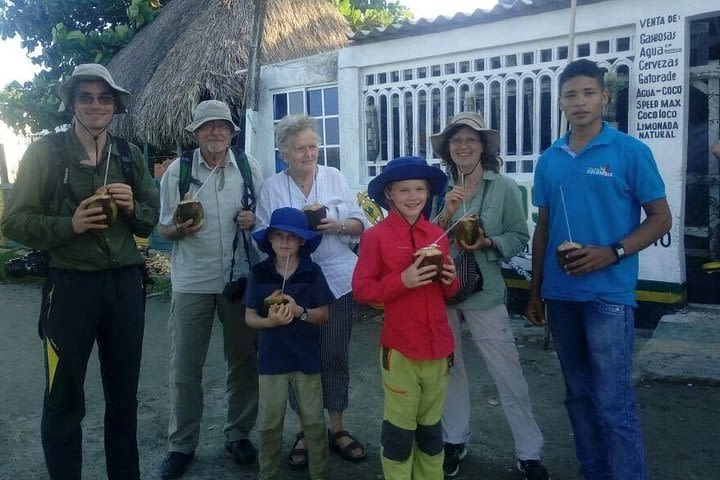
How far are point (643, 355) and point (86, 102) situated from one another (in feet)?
13.6

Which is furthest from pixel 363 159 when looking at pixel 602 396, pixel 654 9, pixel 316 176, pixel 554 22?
pixel 602 396

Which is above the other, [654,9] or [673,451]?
[654,9]

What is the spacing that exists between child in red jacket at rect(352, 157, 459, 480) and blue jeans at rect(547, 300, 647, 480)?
21.7 inches

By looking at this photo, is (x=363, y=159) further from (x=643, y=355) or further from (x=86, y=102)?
(x=86, y=102)

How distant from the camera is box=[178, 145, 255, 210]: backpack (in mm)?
3445

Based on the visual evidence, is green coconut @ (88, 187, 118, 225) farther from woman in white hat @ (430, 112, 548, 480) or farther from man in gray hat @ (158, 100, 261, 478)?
woman in white hat @ (430, 112, 548, 480)

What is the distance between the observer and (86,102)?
2918 millimetres

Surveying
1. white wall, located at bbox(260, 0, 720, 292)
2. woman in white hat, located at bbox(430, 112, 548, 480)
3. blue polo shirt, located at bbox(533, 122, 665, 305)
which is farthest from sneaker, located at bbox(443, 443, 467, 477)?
white wall, located at bbox(260, 0, 720, 292)

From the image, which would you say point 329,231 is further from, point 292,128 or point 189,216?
point 189,216

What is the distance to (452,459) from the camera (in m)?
3.40

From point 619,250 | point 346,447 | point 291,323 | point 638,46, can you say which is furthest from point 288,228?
point 638,46

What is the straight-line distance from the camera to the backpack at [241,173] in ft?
11.3

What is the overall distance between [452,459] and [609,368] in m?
1.10

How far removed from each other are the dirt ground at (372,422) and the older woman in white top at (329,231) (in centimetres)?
39
